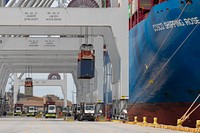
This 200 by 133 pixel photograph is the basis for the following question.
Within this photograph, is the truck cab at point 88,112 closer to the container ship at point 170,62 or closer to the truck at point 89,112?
the truck at point 89,112

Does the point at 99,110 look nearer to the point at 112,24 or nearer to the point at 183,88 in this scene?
the point at 112,24

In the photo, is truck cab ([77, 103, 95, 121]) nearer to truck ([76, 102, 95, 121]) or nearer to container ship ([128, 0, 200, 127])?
truck ([76, 102, 95, 121])

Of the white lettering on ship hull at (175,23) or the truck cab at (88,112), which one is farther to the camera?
the truck cab at (88,112)

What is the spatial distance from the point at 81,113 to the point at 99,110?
A: 1014 cm

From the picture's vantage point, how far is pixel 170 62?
3081cm

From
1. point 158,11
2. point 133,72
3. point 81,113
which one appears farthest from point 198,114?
point 81,113

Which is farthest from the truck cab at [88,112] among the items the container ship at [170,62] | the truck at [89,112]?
the container ship at [170,62]

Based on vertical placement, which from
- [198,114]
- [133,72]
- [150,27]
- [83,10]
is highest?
[83,10]

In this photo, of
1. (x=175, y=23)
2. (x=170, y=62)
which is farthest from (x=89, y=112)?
Answer: (x=175, y=23)

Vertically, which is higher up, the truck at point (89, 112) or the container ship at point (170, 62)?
the container ship at point (170, 62)

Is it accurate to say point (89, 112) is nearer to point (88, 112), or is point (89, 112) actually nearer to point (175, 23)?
point (88, 112)

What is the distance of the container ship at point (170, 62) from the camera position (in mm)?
28703

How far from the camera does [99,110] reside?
64.9 meters

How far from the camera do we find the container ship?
28703mm
